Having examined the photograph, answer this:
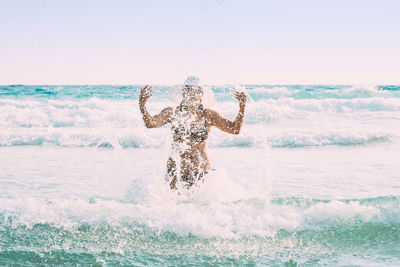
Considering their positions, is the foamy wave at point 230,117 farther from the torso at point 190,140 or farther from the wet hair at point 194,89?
the wet hair at point 194,89

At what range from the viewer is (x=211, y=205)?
4.38m

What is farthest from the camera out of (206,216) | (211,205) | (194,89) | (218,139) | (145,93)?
(218,139)

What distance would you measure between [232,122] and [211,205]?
3.15ft

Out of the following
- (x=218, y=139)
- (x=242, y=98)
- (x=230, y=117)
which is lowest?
(x=218, y=139)

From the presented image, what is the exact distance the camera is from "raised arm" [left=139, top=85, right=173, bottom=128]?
4.63m

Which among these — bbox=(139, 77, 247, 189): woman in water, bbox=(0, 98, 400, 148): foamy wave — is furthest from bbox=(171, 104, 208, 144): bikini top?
bbox=(0, 98, 400, 148): foamy wave

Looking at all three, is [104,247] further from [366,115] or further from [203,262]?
[366,115]

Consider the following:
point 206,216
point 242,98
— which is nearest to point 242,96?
point 242,98

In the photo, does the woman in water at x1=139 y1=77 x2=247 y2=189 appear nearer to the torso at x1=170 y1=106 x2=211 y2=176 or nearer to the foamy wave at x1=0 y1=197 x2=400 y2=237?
the torso at x1=170 y1=106 x2=211 y2=176

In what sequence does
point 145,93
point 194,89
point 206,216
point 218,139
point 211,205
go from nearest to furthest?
1. point 206,216
2. point 211,205
3. point 145,93
4. point 194,89
5. point 218,139

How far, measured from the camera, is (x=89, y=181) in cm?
642

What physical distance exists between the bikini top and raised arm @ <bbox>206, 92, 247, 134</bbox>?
10cm

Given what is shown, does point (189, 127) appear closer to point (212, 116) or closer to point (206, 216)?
point (212, 116)

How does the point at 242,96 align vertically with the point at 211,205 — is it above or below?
above
